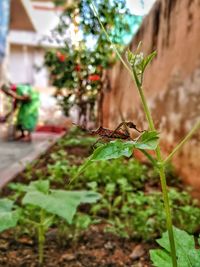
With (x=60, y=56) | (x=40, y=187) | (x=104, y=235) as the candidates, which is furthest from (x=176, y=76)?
(x=60, y=56)

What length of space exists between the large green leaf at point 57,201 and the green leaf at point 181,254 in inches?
18.5

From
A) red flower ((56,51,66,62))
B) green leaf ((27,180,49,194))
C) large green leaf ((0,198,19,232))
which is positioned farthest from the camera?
red flower ((56,51,66,62))

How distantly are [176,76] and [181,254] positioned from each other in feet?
8.59

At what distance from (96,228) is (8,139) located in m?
6.64

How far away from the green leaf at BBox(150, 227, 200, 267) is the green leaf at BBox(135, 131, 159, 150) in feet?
1.11

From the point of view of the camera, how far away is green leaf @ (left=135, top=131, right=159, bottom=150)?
745 mm

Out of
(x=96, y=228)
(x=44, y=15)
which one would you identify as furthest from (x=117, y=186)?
(x=44, y=15)

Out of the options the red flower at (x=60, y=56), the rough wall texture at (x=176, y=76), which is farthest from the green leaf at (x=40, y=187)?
the red flower at (x=60, y=56)

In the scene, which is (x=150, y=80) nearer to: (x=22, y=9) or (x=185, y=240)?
(x=185, y=240)

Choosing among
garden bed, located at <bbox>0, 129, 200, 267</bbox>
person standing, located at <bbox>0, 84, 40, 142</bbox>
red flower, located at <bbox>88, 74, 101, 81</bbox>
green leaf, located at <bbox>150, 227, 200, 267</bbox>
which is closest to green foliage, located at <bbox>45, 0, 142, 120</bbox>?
red flower, located at <bbox>88, 74, 101, 81</bbox>

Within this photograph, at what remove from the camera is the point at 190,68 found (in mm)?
3062

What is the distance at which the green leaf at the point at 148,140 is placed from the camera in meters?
0.75

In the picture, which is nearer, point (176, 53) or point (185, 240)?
point (185, 240)

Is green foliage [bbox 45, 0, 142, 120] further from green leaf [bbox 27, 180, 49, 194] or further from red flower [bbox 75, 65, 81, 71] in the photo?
green leaf [bbox 27, 180, 49, 194]
